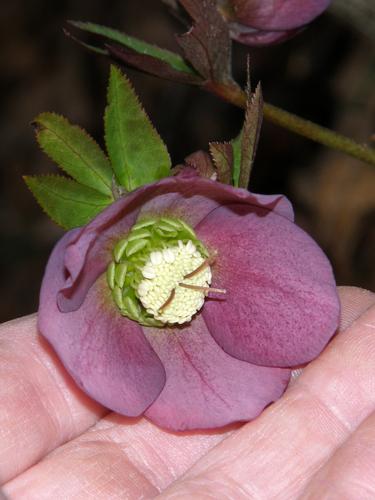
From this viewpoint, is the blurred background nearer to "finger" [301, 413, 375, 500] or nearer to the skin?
the skin

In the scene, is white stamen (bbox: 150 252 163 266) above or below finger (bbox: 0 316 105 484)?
above

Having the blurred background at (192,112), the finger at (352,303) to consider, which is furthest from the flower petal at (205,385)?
the blurred background at (192,112)

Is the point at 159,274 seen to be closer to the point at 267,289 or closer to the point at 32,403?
the point at 267,289

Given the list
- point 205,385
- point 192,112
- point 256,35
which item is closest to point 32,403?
point 205,385

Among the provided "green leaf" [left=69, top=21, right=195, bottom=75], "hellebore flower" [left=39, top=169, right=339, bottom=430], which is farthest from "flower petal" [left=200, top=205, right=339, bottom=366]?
"green leaf" [left=69, top=21, right=195, bottom=75]

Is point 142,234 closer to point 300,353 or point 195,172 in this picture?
point 195,172
